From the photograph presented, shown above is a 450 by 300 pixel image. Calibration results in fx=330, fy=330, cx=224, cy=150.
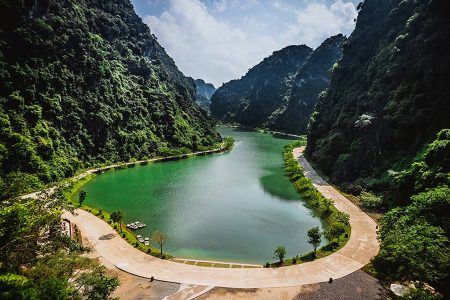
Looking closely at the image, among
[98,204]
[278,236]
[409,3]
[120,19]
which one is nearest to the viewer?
[278,236]

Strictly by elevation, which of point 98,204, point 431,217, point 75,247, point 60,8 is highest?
point 60,8

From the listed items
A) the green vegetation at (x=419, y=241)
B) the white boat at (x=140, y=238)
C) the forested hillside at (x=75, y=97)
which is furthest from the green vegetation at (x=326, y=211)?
the forested hillside at (x=75, y=97)

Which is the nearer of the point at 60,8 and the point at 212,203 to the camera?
the point at 212,203

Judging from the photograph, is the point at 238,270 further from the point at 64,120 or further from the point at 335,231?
the point at 64,120

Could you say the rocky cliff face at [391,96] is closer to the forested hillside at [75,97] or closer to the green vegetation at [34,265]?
the green vegetation at [34,265]

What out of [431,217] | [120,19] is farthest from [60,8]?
[431,217]

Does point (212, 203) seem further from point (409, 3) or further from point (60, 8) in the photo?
point (60, 8)
